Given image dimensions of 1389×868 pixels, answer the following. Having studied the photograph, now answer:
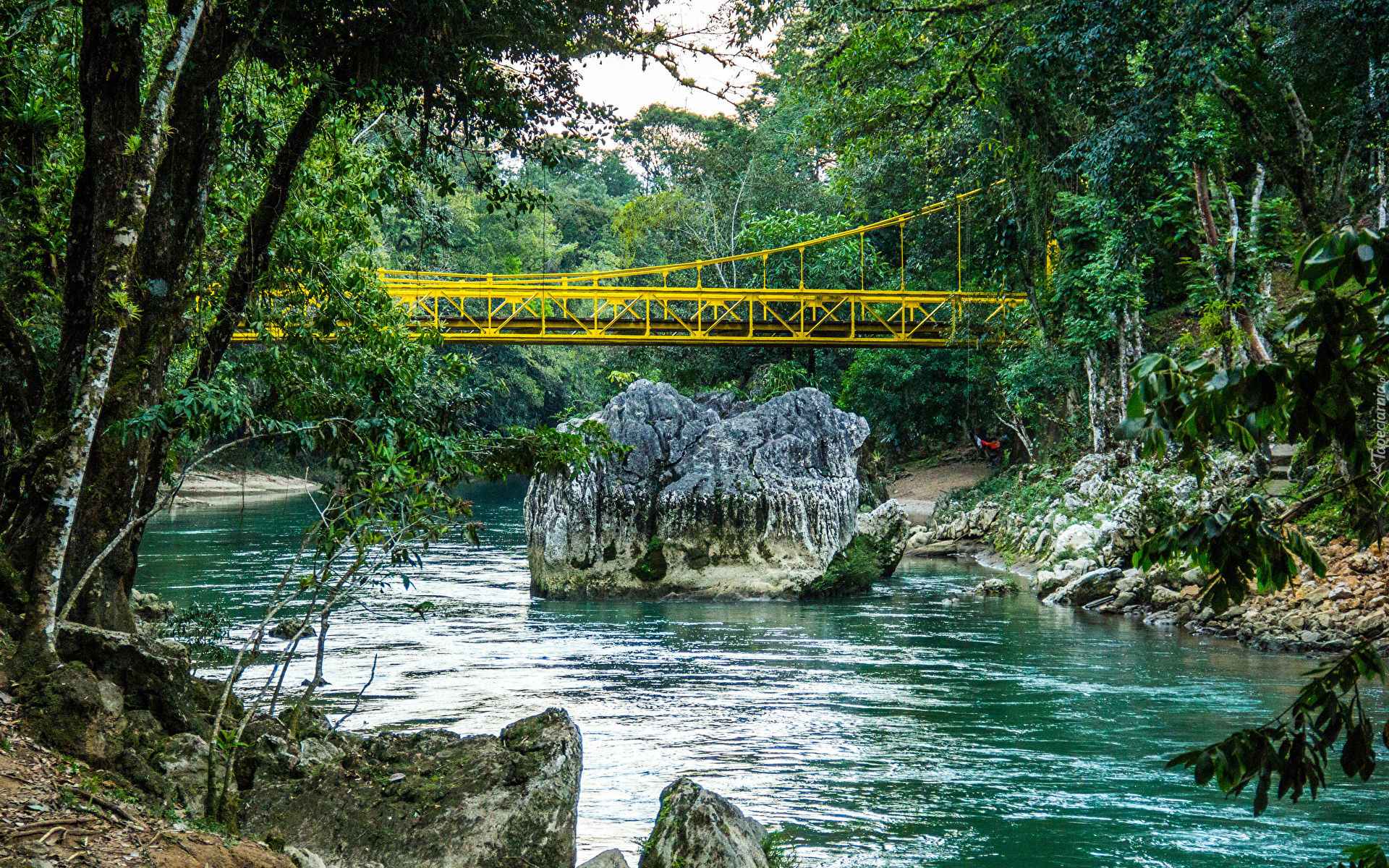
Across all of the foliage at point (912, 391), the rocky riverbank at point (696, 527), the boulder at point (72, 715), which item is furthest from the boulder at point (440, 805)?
the foliage at point (912, 391)

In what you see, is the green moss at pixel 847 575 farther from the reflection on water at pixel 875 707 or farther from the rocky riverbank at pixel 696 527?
the reflection on water at pixel 875 707

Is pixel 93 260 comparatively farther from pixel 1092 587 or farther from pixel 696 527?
pixel 1092 587

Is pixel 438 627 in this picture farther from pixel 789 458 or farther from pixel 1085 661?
pixel 1085 661

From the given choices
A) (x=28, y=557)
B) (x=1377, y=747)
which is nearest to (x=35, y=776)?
(x=28, y=557)

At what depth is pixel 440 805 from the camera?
508 centimetres

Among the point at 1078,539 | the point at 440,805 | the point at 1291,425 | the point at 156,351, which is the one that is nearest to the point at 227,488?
the point at 1078,539

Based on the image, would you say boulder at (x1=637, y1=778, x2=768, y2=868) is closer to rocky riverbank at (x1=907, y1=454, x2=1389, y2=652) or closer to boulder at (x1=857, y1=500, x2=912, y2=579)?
rocky riverbank at (x1=907, y1=454, x2=1389, y2=652)

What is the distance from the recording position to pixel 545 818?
5000 mm

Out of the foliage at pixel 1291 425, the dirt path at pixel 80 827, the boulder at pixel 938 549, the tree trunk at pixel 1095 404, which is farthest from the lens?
the boulder at pixel 938 549

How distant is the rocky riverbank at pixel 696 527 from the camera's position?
48.6 feet

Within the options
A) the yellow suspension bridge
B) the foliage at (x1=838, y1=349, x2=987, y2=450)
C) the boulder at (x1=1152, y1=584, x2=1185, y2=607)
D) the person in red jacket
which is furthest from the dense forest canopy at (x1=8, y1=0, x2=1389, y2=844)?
the foliage at (x1=838, y1=349, x2=987, y2=450)

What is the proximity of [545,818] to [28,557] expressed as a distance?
8.00 feet

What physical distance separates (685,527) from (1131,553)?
863 cm

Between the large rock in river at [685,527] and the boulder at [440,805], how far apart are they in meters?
9.26
